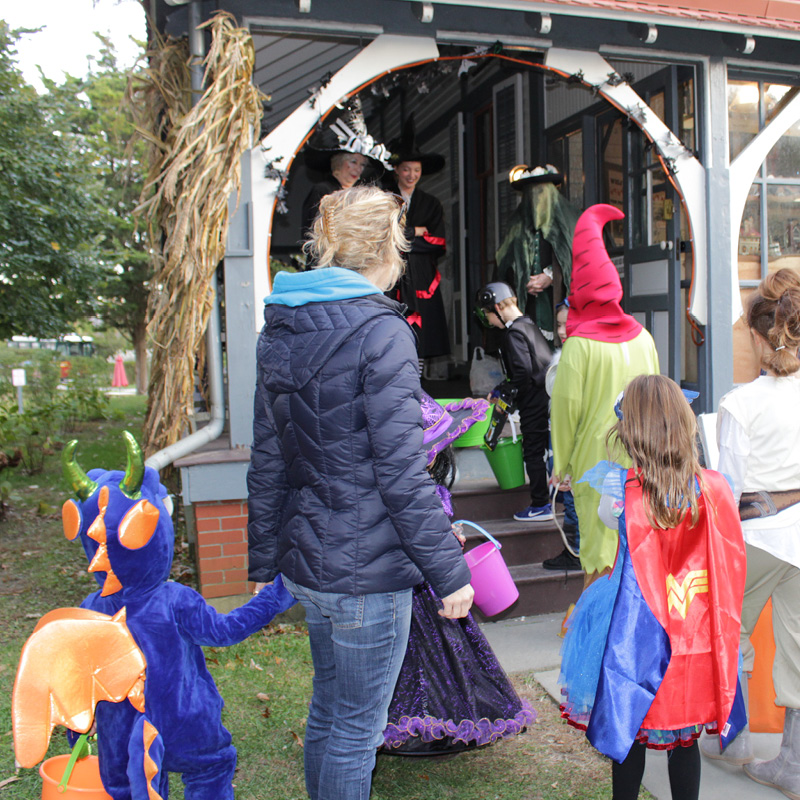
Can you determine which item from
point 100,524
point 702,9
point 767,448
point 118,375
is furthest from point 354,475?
point 118,375

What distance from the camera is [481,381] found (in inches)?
238

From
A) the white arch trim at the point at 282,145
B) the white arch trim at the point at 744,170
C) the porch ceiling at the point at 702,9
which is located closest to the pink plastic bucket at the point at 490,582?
the white arch trim at the point at 282,145

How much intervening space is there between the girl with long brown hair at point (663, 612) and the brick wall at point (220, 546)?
2.36 m

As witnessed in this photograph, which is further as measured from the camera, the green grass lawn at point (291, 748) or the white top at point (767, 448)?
the green grass lawn at point (291, 748)

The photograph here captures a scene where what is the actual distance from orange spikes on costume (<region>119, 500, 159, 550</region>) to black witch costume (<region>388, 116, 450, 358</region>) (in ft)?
11.8

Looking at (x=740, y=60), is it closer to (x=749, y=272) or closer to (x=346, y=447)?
(x=749, y=272)

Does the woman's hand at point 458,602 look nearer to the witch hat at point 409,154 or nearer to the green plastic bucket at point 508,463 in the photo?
the green plastic bucket at point 508,463

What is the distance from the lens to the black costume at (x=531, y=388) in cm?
439

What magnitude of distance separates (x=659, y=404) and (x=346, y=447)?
2.92ft

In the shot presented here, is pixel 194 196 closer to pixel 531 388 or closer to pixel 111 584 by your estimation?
pixel 531 388

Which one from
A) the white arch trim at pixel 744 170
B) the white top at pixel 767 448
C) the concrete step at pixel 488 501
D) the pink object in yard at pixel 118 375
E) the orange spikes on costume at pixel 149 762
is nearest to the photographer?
the orange spikes on costume at pixel 149 762

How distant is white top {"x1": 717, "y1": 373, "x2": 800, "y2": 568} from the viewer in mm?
2467

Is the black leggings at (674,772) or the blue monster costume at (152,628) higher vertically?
the blue monster costume at (152,628)

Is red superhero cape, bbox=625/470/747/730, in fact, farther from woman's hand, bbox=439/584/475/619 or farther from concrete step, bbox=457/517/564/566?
concrete step, bbox=457/517/564/566
